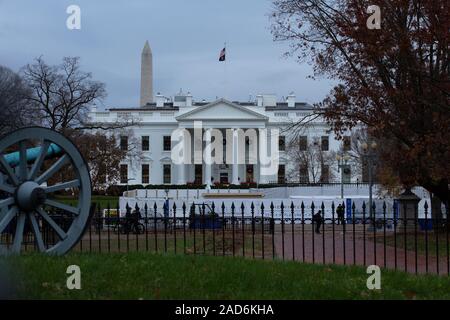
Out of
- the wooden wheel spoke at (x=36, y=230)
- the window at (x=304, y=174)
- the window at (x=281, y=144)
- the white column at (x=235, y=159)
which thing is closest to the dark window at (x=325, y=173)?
the window at (x=304, y=174)

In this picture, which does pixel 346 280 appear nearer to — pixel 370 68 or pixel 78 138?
pixel 370 68

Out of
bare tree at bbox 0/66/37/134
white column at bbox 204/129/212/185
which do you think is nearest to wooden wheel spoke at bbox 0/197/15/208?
bare tree at bbox 0/66/37/134

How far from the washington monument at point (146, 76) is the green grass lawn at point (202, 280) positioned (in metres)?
95.0

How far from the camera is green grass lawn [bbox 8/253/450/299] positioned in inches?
246

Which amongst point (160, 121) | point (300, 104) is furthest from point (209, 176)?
point (300, 104)

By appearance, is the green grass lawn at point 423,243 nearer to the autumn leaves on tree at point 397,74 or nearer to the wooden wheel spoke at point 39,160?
the autumn leaves on tree at point 397,74

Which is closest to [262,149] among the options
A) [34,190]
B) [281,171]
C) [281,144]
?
[281,144]

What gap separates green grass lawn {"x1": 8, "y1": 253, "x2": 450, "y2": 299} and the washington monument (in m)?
95.0

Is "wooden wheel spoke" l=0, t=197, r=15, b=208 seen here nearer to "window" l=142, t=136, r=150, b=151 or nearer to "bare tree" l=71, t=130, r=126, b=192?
"bare tree" l=71, t=130, r=126, b=192

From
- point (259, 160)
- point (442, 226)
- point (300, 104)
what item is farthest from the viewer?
point (300, 104)

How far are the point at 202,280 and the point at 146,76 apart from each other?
99938mm

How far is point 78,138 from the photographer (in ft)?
146

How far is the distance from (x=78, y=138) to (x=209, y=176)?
1454 inches

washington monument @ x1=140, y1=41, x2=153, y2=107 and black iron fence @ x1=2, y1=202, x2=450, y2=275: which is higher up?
washington monument @ x1=140, y1=41, x2=153, y2=107
